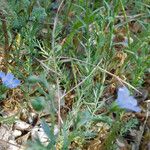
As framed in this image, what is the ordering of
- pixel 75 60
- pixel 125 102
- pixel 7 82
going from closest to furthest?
pixel 125 102 → pixel 7 82 → pixel 75 60

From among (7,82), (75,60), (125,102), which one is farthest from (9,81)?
(125,102)

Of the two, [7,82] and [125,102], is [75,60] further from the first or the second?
[125,102]

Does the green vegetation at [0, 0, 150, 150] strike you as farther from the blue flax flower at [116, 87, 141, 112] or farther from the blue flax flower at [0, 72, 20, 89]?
the blue flax flower at [116, 87, 141, 112]

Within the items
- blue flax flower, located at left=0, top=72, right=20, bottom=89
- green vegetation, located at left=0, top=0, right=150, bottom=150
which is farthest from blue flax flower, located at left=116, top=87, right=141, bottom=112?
blue flax flower, located at left=0, top=72, right=20, bottom=89

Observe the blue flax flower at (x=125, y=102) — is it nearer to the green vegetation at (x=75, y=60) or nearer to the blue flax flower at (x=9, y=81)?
the green vegetation at (x=75, y=60)

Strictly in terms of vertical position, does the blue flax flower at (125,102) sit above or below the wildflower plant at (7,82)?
above

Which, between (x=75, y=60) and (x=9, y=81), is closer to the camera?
(x=9, y=81)

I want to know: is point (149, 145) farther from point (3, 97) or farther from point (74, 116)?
point (3, 97)

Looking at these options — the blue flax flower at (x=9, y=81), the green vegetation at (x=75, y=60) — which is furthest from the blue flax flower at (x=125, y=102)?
the blue flax flower at (x=9, y=81)

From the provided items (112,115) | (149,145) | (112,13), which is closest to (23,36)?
(112,13)
